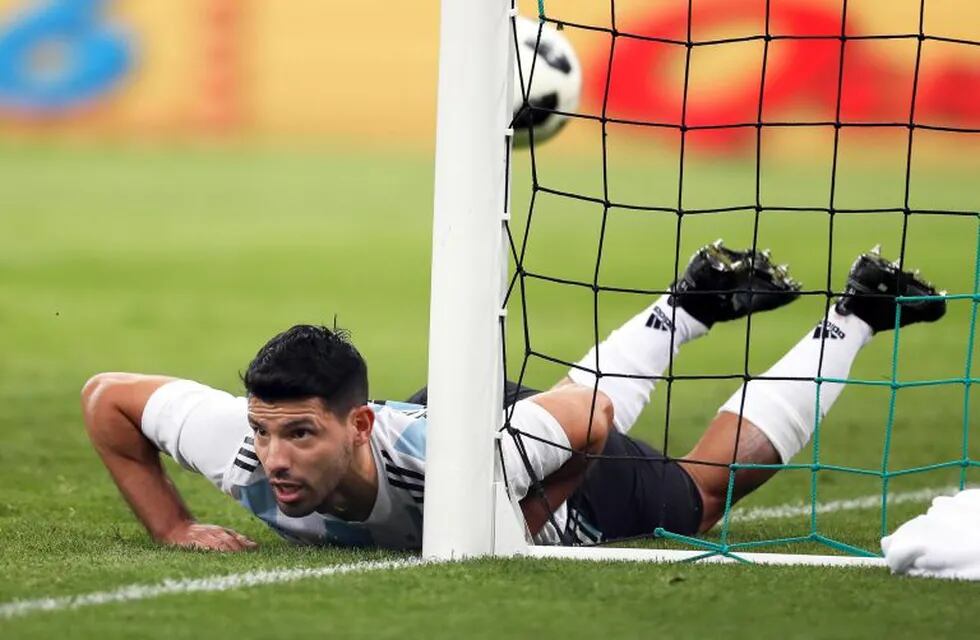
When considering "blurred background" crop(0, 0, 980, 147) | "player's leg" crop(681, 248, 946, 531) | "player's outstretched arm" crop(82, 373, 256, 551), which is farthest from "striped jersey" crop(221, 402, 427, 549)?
"blurred background" crop(0, 0, 980, 147)

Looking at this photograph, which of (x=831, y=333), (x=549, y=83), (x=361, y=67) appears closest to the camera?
(x=831, y=333)

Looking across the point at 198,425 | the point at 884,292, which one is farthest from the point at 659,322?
the point at 198,425

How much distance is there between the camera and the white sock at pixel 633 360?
5102 mm

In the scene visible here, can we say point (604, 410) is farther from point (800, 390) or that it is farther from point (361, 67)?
point (361, 67)

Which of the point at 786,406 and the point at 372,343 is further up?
the point at 786,406

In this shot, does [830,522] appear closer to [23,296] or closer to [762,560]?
[762,560]

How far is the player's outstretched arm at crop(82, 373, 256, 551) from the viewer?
13.7ft

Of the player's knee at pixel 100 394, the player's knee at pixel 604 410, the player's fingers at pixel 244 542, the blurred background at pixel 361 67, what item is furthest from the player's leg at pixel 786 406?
the blurred background at pixel 361 67

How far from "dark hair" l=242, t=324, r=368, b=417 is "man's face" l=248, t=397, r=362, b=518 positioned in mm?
23

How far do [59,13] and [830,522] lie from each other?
1476cm

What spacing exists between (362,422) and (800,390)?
1.46m

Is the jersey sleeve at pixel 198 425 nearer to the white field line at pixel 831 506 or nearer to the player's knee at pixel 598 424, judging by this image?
the player's knee at pixel 598 424

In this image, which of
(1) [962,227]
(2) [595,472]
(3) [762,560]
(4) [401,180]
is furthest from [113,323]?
(4) [401,180]

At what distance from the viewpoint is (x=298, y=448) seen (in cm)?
377
